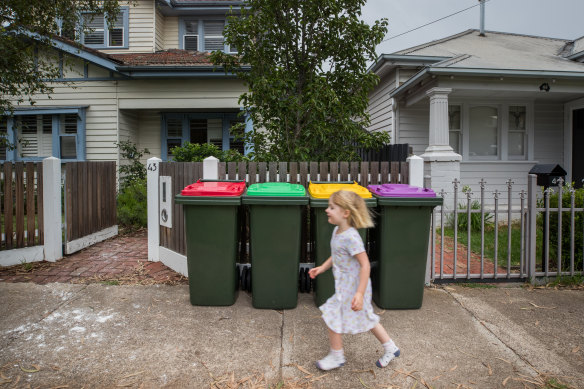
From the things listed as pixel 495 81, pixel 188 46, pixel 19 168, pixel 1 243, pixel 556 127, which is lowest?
pixel 1 243

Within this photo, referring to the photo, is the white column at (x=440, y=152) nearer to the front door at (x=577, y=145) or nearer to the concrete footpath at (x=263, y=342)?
the front door at (x=577, y=145)

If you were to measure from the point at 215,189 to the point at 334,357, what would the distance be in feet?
6.49

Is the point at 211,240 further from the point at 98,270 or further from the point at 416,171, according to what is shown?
the point at 416,171

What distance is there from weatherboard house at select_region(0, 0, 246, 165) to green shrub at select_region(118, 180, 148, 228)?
3323mm

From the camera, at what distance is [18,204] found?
5.47 metres

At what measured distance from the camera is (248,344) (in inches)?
132

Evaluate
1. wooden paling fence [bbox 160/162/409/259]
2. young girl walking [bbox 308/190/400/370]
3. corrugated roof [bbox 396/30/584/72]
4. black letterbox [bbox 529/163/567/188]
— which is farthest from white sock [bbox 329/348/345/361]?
corrugated roof [bbox 396/30/584/72]

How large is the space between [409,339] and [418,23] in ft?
59.2

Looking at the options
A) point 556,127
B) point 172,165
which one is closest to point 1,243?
point 172,165

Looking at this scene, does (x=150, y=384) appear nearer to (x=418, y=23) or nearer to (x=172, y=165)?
(x=172, y=165)

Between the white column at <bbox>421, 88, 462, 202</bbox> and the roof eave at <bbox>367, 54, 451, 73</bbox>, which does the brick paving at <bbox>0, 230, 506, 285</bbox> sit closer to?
the white column at <bbox>421, 88, 462, 202</bbox>

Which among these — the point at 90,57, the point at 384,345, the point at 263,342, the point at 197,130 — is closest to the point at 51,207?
the point at 263,342

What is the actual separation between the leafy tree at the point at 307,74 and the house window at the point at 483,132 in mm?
5846

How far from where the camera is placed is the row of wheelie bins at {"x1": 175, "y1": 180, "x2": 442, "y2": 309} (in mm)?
3992
